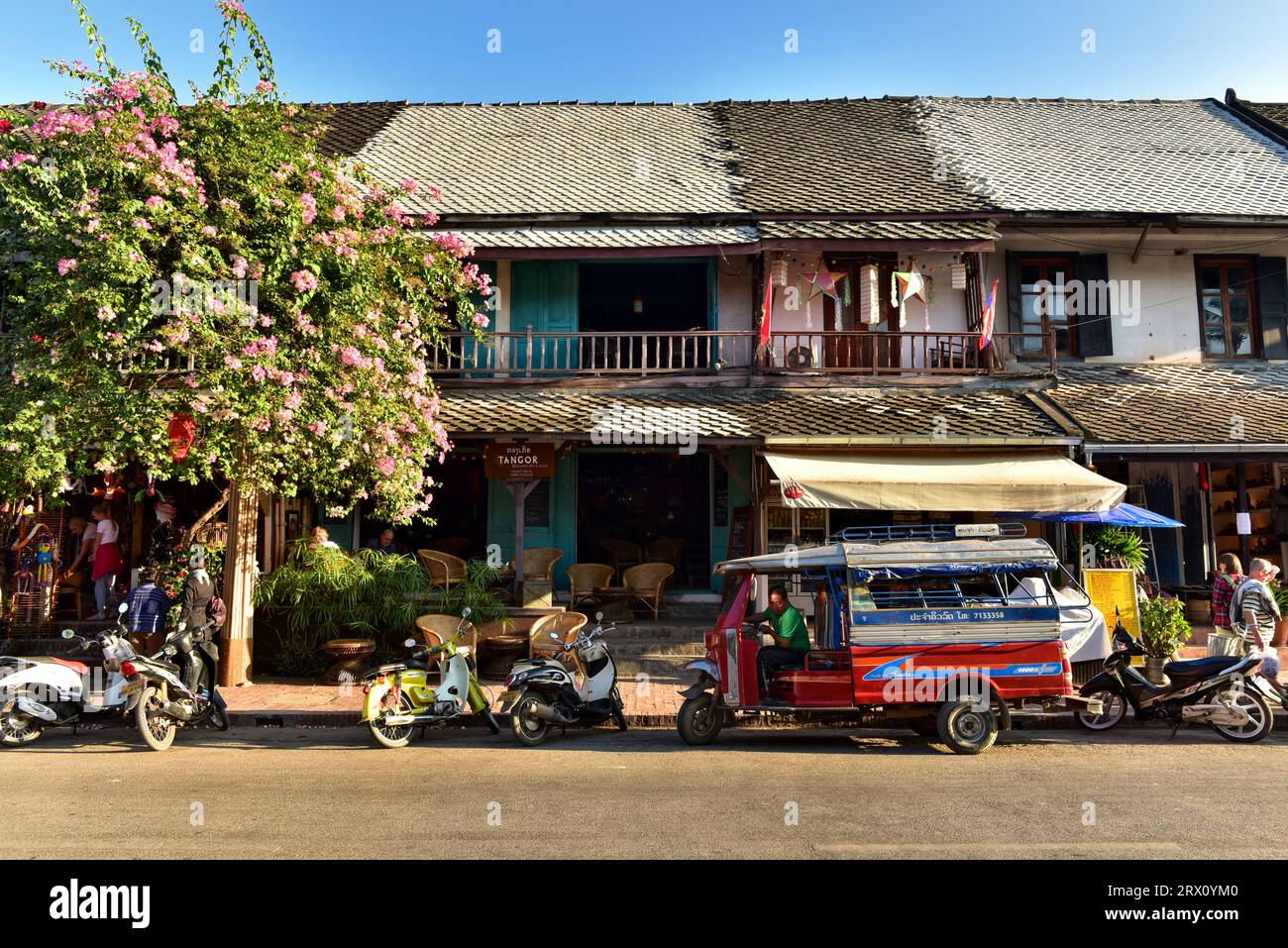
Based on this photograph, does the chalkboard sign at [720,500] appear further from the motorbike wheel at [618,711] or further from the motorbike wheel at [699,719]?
the motorbike wheel at [699,719]

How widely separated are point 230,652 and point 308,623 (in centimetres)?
111

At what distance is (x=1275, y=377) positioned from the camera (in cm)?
1488

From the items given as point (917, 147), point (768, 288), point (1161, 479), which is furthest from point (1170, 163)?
point (768, 288)

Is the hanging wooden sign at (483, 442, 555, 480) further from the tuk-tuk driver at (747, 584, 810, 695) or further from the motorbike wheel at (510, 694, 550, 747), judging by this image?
the tuk-tuk driver at (747, 584, 810, 695)

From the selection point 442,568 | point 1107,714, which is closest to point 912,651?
point 1107,714

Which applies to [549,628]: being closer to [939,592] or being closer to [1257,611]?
[939,592]

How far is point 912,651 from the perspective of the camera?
26.4ft

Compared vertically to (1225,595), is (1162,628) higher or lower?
lower

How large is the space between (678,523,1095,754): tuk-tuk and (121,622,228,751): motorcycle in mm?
4897

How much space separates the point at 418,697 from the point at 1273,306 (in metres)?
16.0

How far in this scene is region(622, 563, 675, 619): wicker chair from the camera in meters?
13.8

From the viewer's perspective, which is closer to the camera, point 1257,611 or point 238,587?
point 1257,611

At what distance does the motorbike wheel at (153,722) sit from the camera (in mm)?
8211

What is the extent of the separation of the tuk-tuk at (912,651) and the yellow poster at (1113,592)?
328 cm
